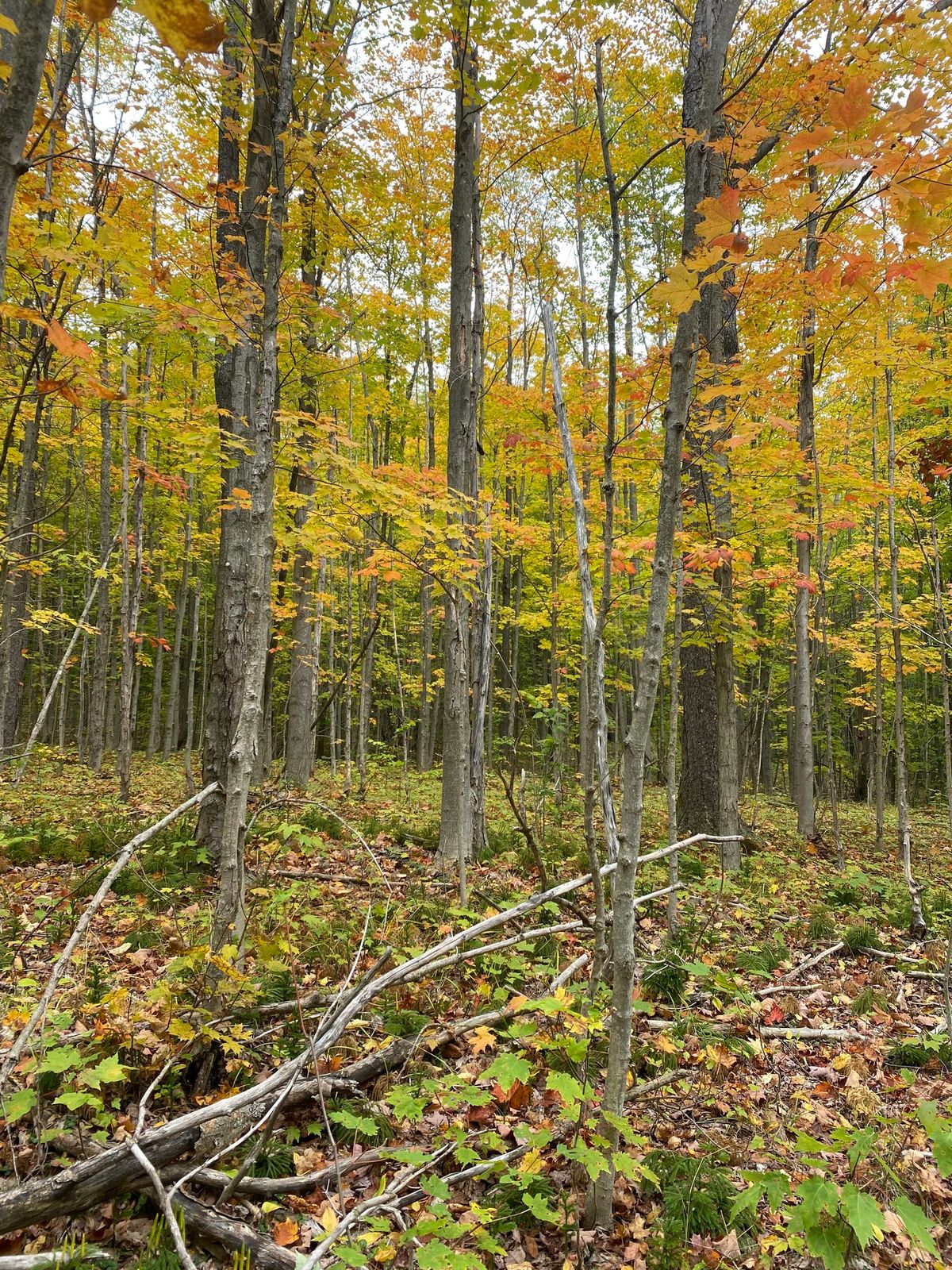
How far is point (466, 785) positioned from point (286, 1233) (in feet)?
10.3

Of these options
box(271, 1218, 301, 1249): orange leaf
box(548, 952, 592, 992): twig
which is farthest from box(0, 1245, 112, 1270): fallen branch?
box(548, 952, 592, 992): twig

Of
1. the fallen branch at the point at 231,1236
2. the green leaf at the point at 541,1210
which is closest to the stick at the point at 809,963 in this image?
the green leaf at the point at 541,1210

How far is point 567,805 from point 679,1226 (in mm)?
9524

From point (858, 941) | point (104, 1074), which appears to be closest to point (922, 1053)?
point (858, 941)

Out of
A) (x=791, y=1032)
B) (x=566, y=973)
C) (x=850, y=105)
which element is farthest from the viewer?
(x=791, y=1032)

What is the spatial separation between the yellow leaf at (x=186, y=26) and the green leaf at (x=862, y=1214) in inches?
115

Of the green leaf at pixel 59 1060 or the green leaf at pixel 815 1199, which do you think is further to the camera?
the green leaf at pixel 59 1060

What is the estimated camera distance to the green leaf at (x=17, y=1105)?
2117mm

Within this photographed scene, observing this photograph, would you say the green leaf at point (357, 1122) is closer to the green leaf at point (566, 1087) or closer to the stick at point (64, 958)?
the green leaf at point (566, 1087)

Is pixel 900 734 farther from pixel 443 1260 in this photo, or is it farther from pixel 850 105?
pixel 443 1260

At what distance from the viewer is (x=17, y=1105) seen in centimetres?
216

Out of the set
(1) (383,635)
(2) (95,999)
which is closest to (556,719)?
(2) (95,999)

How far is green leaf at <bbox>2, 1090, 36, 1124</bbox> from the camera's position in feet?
6.95

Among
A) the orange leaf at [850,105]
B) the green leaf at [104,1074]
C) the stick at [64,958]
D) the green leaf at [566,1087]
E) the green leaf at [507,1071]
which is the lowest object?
the green leaf at [104,1074]
